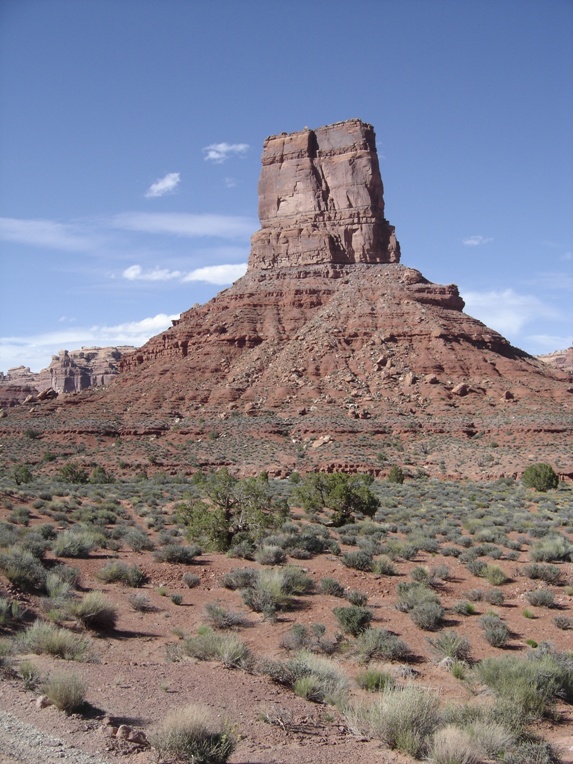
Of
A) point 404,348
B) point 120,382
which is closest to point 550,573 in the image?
point 404,348

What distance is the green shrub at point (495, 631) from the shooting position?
12133mm

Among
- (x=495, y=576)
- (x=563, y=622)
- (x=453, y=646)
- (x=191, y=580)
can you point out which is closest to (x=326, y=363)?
(x=495, y=576)

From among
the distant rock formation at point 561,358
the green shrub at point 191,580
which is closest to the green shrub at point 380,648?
the green shrub at point 191,580

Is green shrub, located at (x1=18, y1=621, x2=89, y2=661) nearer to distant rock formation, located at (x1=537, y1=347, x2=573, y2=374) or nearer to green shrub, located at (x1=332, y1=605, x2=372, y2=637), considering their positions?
green shrub, located at (x1=332, y1=605, x2=372, y2=637)

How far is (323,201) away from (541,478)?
175 ft

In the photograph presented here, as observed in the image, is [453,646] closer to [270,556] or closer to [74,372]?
[270,556]

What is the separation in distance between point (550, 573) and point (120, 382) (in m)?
58.1

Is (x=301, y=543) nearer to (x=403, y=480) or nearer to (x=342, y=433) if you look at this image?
(x=403, y=480)

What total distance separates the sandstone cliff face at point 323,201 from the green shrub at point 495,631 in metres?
66.2

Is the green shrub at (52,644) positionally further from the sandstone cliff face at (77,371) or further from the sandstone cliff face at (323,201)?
the sandstone cliff face at (77,371)

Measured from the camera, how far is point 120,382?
2717 inches

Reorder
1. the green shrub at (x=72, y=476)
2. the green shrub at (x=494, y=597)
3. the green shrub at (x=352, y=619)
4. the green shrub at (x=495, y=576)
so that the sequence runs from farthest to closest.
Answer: the green shrub at (x=72, y=476) → the green shrub at (x=495, y=576) → the green shrub at (x=494, y=597) → the green shrub at (x=352, y=619)

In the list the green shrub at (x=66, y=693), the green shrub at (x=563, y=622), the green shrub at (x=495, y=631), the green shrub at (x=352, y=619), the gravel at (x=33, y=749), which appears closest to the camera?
the gravel at (x=33, y=749)

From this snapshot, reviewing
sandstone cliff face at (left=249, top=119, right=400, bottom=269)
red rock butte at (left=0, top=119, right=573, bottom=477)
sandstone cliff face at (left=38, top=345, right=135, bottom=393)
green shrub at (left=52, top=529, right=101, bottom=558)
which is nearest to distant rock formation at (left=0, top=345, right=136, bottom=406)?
sandstone cliff face at (left=38, top=345, right=135, bottom=393)
